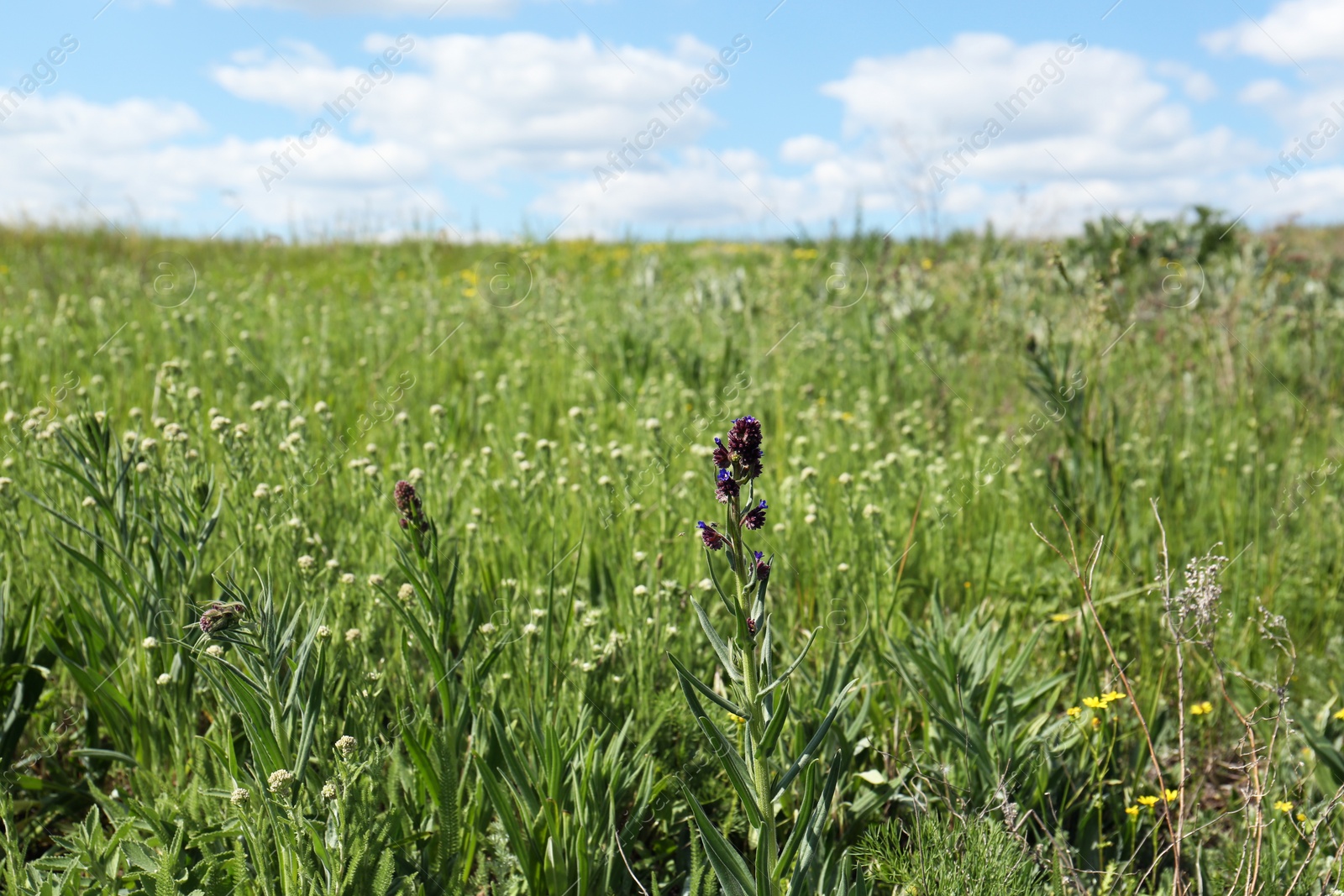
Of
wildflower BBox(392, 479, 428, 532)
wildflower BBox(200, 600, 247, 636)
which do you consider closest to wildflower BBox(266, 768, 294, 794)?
wildflower BBox(200, 600, 247, 636)

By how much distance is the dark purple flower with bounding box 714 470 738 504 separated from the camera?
1.27m

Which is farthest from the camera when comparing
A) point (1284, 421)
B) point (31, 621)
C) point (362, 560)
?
point (1284, 421)

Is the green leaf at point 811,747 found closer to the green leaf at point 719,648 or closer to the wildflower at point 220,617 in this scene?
the green leaf at point 719,648

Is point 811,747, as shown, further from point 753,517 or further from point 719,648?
point 753,517

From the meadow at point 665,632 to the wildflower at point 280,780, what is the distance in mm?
26


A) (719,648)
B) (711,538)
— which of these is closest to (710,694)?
(719,648)

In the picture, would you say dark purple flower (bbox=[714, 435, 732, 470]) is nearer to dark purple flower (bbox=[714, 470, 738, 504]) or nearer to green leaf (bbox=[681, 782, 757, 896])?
dark purple flower (bbox=[714, 470, 738, 504])

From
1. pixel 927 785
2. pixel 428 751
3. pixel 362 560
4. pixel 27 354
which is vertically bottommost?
pixel 927 785

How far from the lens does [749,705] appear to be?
4.34 ft

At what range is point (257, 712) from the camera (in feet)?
5.00

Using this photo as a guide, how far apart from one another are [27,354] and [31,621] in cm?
348

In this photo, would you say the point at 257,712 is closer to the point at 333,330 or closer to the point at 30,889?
the point at 30,889

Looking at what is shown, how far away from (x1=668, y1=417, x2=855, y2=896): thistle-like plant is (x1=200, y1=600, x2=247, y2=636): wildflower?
68cm

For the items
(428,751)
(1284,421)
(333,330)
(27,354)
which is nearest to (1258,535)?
(1284,421)
